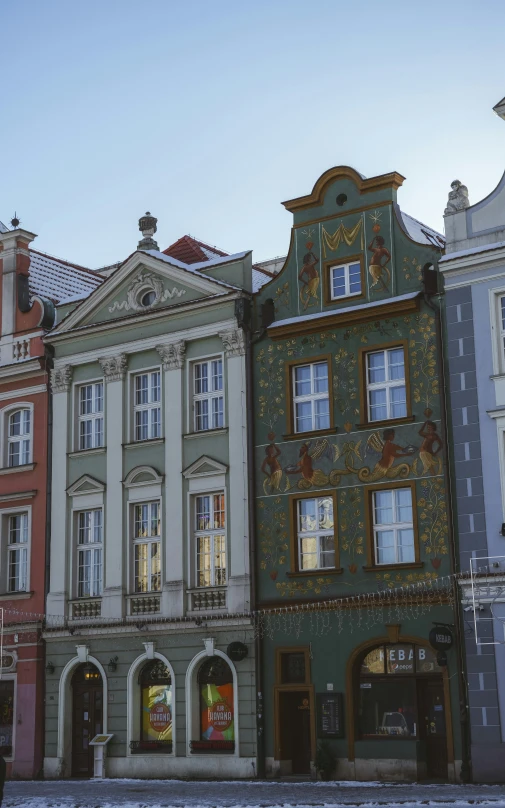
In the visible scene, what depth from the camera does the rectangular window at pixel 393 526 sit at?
28781 millimetres

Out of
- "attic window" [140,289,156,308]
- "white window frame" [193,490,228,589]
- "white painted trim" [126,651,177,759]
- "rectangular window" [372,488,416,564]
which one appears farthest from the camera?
"attic window" [140,289,156,308]

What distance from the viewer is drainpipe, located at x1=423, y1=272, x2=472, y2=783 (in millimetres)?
26750

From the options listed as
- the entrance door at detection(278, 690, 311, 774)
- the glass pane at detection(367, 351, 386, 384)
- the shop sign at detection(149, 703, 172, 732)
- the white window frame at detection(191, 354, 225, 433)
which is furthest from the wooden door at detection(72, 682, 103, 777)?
the glass pane at detection(367, 351, 386, 384)

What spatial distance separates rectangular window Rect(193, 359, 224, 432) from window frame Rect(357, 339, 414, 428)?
165 inches

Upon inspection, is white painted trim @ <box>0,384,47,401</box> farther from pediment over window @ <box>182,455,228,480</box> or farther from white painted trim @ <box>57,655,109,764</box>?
white painted trim @ <box>57,655,109,764</box>

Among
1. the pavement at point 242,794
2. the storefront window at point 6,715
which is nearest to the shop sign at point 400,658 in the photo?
the pavement at point 242,794

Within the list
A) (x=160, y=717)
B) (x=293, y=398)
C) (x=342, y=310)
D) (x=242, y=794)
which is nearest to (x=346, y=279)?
(x=342, y=310)

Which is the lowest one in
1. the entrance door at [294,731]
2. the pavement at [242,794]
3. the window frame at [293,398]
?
the pavement at [242,794]

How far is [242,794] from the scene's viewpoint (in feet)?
84.3

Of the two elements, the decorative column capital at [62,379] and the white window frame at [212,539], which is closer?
the white window frame at [212,539]

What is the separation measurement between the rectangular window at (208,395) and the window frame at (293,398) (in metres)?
2.10

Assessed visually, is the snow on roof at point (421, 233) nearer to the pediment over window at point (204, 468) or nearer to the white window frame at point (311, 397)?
the white window frame at point (311, 397)

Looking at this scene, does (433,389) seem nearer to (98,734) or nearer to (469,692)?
(469,692)

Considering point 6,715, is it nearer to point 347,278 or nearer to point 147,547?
point 147,547
